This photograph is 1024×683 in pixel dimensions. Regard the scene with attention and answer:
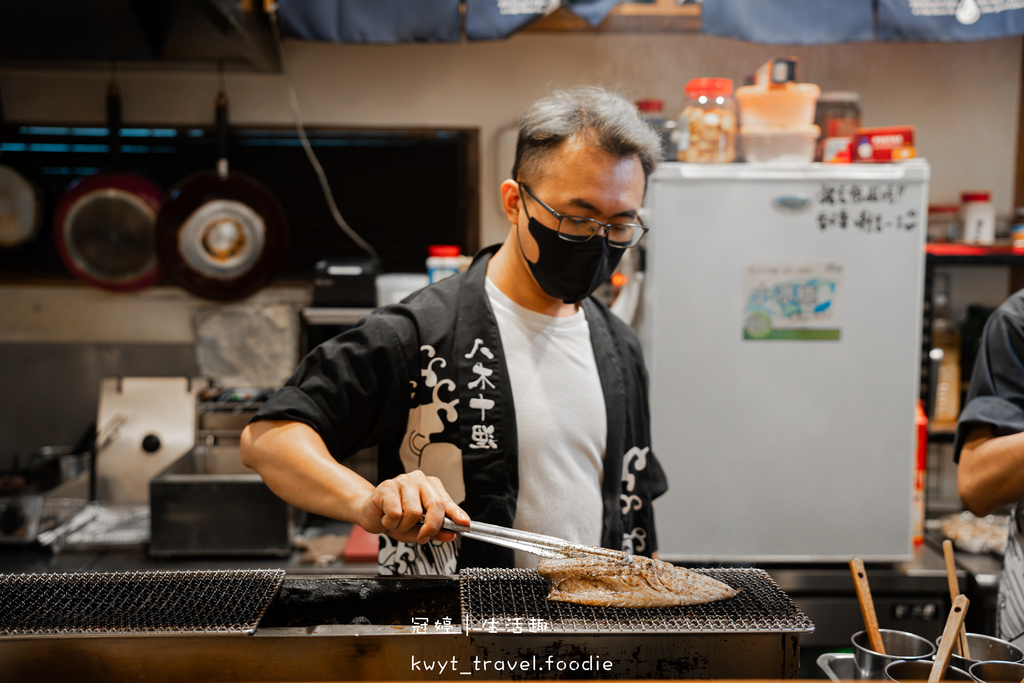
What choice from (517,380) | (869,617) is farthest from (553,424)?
(869,617)

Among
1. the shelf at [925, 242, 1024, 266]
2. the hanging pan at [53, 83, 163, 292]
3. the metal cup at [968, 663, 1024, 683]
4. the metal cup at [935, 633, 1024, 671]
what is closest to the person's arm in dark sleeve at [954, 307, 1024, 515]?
the metal cup at [935, 633, 1024, 671]

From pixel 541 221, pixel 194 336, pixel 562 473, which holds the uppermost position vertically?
pixel 541 221

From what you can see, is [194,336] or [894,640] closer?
[894,640]

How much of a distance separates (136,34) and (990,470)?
9.70ft

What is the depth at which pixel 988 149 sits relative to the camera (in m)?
3.04

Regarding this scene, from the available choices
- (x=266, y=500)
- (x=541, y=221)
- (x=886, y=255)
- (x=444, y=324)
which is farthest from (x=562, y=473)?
(x=886, y=255)

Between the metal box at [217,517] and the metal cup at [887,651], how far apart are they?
5.98ft

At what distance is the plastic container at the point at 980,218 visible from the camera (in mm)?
2824

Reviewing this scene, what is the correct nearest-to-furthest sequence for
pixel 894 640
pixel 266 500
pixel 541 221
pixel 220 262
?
pixel 894 640 < pixel 541 221 < pixel 266 500 < pixel 220 262

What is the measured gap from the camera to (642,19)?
2680 mm

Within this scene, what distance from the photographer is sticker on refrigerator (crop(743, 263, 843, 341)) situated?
7.85 ft

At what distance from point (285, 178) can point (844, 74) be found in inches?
96.4

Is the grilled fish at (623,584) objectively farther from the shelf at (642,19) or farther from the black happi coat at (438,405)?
the shelf at (642,19)

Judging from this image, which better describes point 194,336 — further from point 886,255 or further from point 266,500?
point 886,255
